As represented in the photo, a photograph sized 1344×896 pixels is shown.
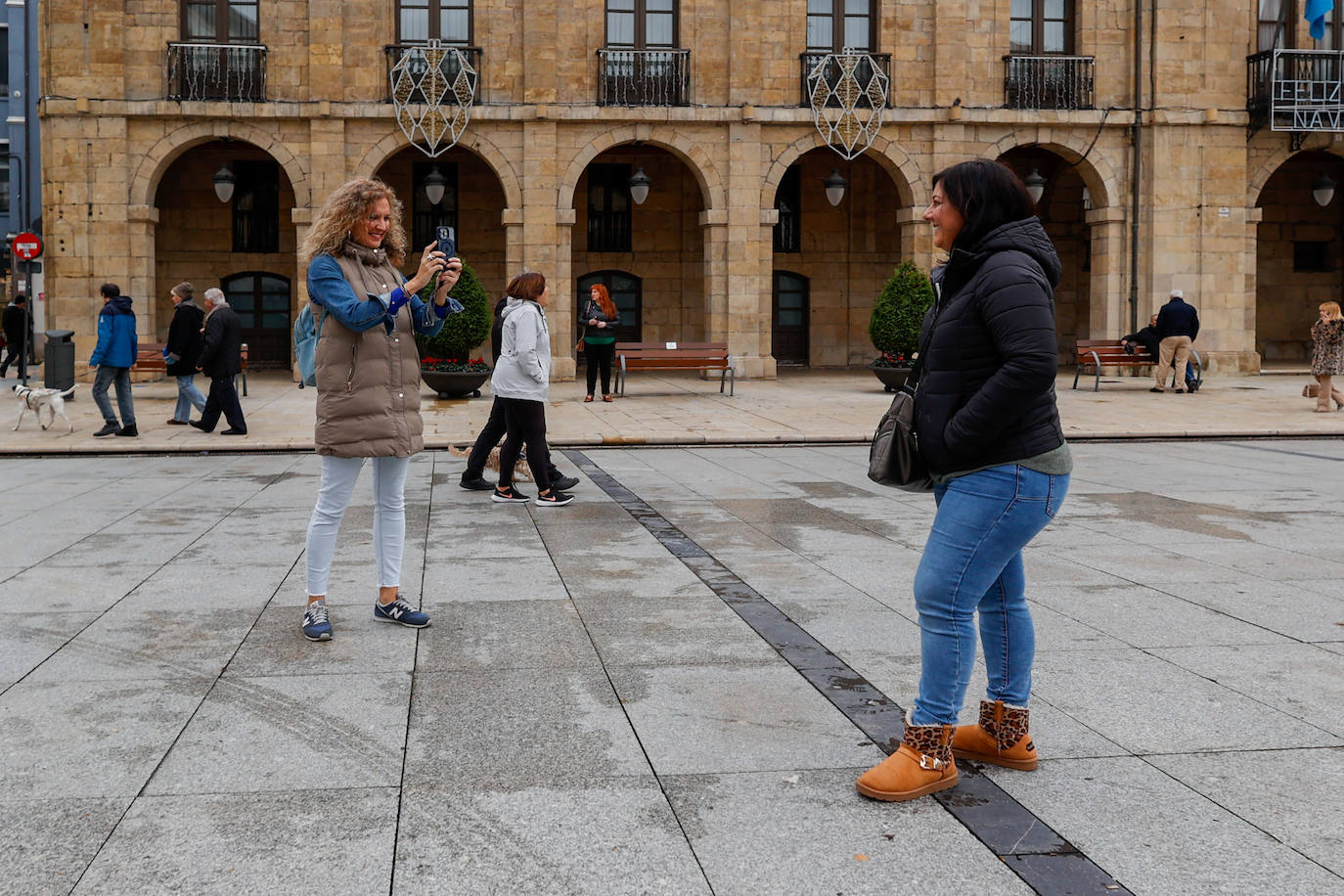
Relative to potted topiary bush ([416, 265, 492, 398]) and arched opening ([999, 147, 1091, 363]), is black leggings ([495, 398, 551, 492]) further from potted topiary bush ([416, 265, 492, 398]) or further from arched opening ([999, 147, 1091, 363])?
arched opening ([999, 147, 1091, 363])

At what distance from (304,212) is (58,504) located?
52.8 feet

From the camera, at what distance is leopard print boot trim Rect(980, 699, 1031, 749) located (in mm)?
4031

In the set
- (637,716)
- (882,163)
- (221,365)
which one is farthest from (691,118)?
(637,716)

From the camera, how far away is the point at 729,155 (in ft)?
86.1

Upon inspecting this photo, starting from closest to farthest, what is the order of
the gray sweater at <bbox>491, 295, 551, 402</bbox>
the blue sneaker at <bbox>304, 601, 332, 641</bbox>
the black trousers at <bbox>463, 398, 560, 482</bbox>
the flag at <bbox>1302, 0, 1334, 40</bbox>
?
the blue sneaker at <bbox>304, 601, 332, 641</bbox>, the gray sweater at <bbox>491, 295, 551, 402</bbox>, the black trousers at <bbox>463, 398, 560, 482</bbox>, the flag at <bbox>1302, 0, 1334, 40</bbox>

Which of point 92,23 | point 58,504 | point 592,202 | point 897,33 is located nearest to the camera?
point 58,504

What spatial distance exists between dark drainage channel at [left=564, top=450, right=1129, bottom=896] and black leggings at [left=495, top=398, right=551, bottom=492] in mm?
2450

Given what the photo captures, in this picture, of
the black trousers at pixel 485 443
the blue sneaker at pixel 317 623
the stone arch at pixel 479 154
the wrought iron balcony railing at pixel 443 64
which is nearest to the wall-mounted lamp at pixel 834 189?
the stone arch at pixel 479 154

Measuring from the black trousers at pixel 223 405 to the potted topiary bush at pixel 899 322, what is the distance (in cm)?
1070

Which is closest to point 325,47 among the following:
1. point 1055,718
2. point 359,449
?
point 359,449

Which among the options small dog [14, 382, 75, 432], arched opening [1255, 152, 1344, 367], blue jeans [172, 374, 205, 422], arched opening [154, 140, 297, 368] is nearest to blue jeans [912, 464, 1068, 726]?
blue jeans [172, 374, 205, 422]

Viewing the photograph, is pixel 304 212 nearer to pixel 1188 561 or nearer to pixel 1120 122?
pixel 1120 122

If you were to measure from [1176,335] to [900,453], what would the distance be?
66.6 ft

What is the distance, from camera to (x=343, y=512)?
5.82 metres
